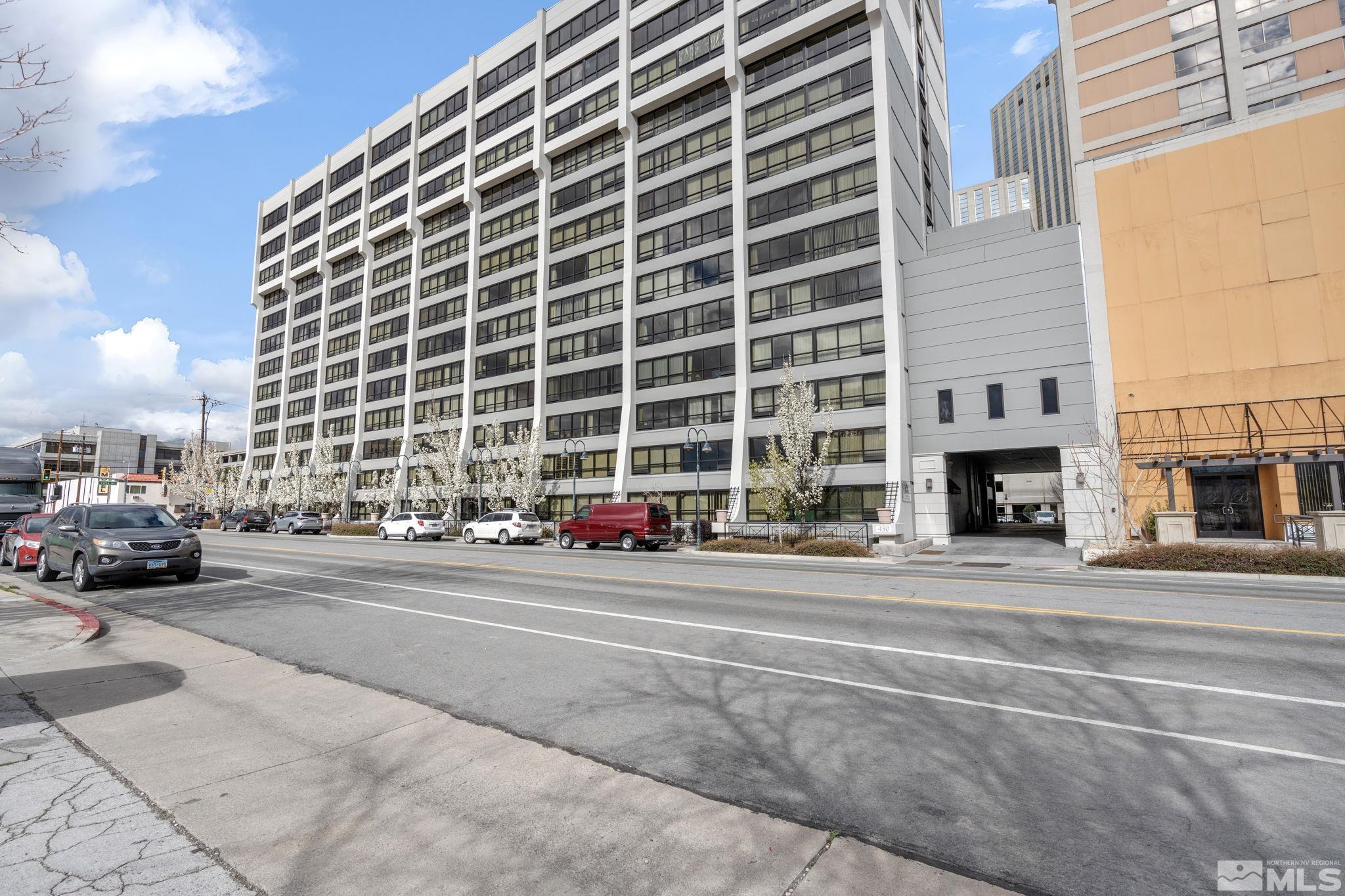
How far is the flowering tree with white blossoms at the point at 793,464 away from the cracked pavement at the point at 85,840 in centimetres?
2642

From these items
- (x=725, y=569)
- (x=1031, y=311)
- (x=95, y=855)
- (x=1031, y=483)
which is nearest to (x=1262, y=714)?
(x=95, y=855)

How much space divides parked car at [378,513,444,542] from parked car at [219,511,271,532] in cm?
2006

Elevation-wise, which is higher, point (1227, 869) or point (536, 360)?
point (536, 360)

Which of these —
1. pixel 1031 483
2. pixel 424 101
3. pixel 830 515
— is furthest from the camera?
pixel 1031 483

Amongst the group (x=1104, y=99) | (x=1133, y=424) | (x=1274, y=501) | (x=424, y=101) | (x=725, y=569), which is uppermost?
(x=424, y=101)

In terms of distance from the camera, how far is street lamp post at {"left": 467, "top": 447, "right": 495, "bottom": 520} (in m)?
42.2

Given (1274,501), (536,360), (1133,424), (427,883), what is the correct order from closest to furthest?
(427,883) < (1274,501) < (1133,424) < (536,360)

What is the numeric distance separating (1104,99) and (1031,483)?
54.4 m

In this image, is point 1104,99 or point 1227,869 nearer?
point 1227,869

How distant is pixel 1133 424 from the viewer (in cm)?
2634

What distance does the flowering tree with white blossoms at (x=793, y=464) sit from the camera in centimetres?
2909

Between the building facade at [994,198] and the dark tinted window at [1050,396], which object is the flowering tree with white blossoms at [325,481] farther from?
the building facade at [994,198]

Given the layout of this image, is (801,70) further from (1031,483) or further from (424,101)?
(1031,483)

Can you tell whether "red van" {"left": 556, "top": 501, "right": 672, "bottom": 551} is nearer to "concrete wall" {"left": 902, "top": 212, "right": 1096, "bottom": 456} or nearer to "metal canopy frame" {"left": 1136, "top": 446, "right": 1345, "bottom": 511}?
"concrete wall" {"left": 902, "top": 212, "right": 1096, "bottom": 456}
